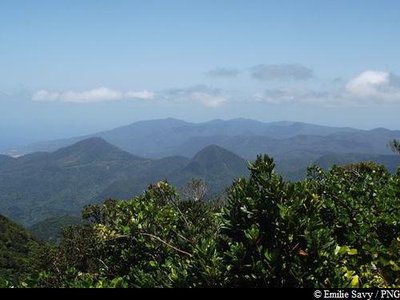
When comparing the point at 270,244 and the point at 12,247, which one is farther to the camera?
the point at 12,247

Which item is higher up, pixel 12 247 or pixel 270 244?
pixel 270 244

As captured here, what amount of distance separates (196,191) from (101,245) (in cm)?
1482

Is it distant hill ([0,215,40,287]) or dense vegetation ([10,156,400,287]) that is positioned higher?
dense vegetation ([10,156,400,287])

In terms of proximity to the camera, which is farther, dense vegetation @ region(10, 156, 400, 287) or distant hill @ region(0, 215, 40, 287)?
distant hill @ region(0, 215, 40, 287)

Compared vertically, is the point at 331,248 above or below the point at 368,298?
above

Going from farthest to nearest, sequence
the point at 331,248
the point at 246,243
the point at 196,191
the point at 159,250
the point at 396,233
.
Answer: the point at 196,191
the point at 159,250
the point at 396,233
the point at 246,243
the point at 331,248

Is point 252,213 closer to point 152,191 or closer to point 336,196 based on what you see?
point 336,196

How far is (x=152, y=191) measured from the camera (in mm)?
26766

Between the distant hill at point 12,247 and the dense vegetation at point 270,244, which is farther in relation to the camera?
the distant hill at point 12,247

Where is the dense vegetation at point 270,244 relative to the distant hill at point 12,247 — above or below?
above

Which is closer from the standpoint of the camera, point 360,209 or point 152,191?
point 360,209

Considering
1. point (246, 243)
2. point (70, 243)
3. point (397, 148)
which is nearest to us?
point (246, 243)

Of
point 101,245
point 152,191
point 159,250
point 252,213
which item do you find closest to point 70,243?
point 152,191

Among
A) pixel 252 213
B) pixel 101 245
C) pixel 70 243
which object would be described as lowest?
pixel 70 243
